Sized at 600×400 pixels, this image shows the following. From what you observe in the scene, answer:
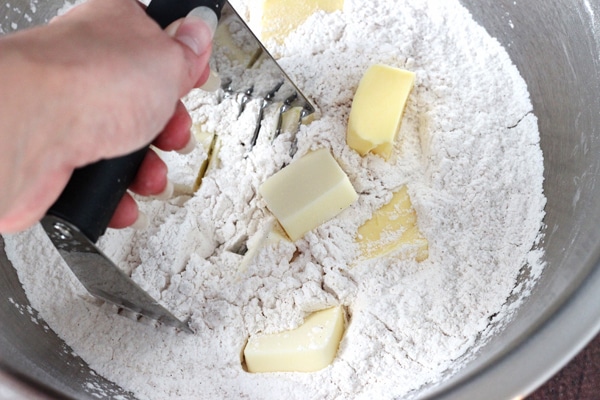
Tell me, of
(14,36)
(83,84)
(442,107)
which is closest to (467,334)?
(442,107)

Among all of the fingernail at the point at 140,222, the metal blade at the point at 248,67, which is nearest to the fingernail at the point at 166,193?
the fingernail at the point at 140,222

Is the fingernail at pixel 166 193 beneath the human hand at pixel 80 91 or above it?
beneath

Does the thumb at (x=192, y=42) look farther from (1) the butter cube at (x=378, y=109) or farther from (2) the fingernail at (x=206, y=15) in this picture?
(1) the butter cube at (x=378, y=109)

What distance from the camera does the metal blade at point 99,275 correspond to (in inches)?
33.4

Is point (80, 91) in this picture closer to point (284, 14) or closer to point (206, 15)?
point (206, 15)

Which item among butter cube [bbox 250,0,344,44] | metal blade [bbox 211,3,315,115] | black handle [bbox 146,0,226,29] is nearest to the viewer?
black handle [bbox 146,0,226,29]

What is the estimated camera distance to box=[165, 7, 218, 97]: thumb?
0.84m

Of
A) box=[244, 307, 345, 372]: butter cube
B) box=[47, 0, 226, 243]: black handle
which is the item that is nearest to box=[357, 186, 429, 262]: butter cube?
box=[244, 307, 345, 372]: butter cube

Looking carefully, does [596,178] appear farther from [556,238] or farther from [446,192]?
[446,192]

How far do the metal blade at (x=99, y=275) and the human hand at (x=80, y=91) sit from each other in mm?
54

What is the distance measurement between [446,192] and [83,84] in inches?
27.9

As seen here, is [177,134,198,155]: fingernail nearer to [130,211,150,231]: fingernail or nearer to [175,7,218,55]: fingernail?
[130,211,150,231]: fingernail

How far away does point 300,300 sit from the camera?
1.08 metres

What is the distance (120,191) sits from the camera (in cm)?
87
